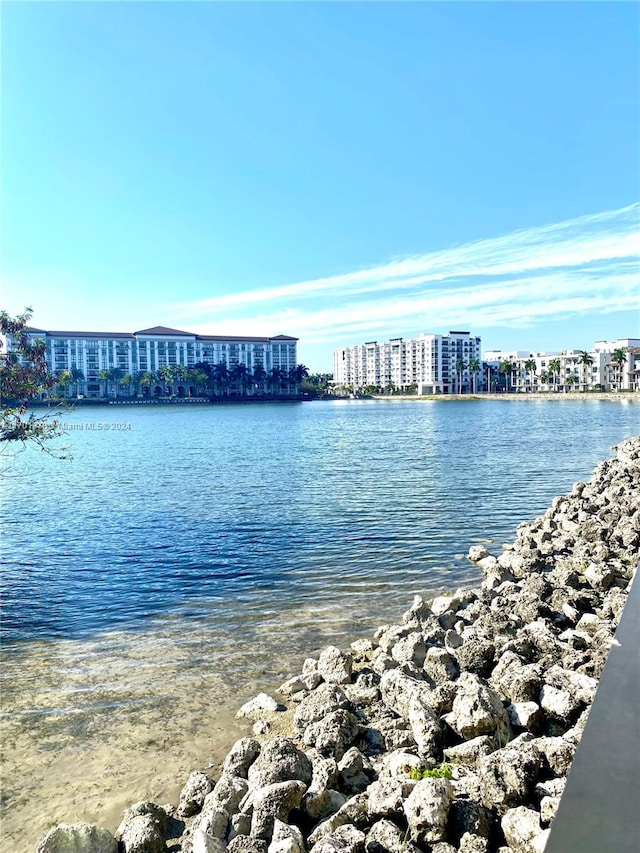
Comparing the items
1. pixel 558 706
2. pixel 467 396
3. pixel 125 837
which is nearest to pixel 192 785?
pixel 125 837

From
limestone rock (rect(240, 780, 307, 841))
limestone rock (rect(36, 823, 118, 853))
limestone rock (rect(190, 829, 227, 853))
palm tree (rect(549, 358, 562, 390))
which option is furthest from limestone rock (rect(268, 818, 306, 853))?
palm tree (rect(549, 358, 562, 390))

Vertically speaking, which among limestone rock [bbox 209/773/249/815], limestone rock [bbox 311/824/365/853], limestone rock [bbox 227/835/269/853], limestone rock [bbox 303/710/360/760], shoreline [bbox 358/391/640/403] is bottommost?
limestone rock [bbox 209/773/249/815]

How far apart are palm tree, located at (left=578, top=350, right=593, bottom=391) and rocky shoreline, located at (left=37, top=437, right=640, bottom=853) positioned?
607 feet

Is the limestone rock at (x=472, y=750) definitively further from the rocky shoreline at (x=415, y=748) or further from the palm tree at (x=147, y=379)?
the palm tree at (x=147, y=379)

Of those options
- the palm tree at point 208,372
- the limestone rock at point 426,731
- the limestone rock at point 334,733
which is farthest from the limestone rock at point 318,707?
the palm tree at point 208,372

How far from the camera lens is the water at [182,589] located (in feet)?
22.1

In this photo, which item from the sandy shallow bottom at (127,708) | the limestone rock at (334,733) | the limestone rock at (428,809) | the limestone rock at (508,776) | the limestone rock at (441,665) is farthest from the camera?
the limestone rock at (441,665)

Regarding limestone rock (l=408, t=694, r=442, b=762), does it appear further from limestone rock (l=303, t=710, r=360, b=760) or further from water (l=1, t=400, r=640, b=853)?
water (l=1, t=400, r=640, b=853)

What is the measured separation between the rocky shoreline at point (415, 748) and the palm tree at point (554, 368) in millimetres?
187656

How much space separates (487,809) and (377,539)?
1207cm

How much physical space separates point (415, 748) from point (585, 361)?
190 metres

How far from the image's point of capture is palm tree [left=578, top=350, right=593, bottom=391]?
586ft

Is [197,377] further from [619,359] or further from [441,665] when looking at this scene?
[441,665]

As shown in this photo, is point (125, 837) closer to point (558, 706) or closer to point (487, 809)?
point (487, 809)
